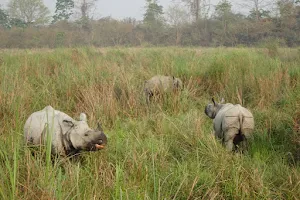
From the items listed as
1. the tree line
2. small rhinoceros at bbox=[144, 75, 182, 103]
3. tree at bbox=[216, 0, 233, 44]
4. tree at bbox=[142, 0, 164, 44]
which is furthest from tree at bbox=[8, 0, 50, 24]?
small rhinoceros at bbox=[144, 75, 182, 103]

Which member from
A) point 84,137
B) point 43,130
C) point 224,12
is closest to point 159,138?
point 84,137

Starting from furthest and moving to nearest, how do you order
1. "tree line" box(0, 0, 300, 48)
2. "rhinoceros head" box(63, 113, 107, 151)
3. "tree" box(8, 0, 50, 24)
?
"tree" box(8, 0, 50, 24)
"tree line" box(0, 0, 300, 48)
"rhinoceros head" box(63, 113, 107, 151)

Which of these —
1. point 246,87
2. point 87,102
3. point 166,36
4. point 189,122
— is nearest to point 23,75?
point 87,102

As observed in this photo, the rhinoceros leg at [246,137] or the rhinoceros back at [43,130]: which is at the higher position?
the rhinoceros back at [43,130]

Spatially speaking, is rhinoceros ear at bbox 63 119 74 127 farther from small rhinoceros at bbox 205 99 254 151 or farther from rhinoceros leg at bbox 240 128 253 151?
rhinoceros leg at bbox 240 128 253 151

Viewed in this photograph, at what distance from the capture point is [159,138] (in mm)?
3686

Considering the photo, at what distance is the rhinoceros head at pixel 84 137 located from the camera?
272cm

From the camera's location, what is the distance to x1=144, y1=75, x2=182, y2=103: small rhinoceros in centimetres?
511

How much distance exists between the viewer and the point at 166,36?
2214 cm

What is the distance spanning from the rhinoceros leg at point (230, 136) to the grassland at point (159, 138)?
8.5 inches

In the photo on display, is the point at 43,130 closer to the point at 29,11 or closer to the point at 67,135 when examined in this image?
the point at 67,135

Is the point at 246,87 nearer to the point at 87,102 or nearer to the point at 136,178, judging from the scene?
the point at 87,102

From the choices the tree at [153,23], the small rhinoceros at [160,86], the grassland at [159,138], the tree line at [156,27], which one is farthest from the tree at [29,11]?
the small rhinoceros at [160,86]

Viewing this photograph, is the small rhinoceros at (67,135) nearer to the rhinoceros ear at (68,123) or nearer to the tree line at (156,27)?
the rhinoceros ear at (68,123)
